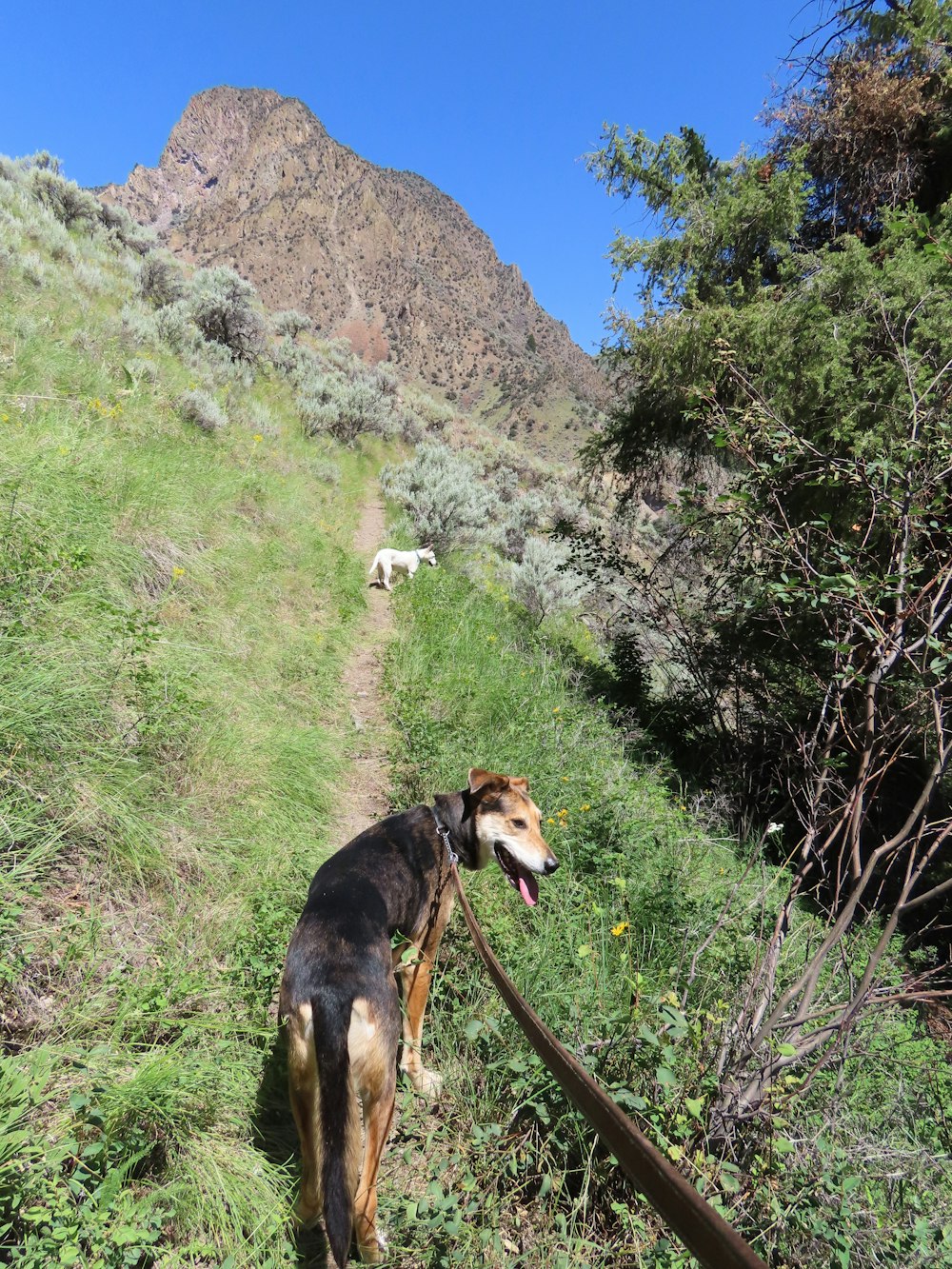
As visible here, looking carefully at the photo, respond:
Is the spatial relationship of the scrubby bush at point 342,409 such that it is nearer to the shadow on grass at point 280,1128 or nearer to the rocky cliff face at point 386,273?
the shadow on grass at point 280,1128

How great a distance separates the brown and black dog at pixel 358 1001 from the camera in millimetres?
1697

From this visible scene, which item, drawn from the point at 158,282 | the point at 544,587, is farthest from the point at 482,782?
the point at 158,282

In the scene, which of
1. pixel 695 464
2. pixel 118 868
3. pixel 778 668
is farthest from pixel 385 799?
pixel 695 464

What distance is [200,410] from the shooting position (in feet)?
26.3

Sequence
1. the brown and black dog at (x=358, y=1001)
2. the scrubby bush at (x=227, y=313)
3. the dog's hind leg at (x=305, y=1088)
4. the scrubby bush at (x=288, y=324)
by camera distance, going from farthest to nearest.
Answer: the scrubby bush at (x=288, y=324)
the scrubby bush at (x=227, y=313)
the dog's hind leg at (x=305, y=1088)
the brown and black dog at (x=358, y=1001)

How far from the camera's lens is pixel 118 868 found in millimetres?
2514

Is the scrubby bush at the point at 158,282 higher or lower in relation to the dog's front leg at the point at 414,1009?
higher

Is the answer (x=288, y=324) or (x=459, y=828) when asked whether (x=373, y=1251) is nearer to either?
(x=459, y=828)

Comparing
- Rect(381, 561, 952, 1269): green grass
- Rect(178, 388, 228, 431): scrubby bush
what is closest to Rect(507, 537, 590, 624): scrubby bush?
Rect(178, 388, 228, 431): scrubby bush

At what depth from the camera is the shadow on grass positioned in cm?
191

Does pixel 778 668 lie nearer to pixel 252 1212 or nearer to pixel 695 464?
pixel 695 464

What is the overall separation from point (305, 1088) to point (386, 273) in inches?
3310

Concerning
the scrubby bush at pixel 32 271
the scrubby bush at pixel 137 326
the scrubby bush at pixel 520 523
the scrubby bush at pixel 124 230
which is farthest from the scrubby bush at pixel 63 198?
the scrubby bush at pixel 520 523

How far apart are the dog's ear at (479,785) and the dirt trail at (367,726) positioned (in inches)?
44.0
